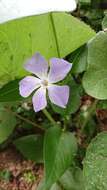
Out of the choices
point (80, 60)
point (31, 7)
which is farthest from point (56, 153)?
point (31, 7)

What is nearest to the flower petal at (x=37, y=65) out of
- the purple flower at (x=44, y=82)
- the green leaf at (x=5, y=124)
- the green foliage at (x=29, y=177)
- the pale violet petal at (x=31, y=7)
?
the purple flower at (x=44, y=82)

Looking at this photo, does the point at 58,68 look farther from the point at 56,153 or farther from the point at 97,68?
the point at 56,153

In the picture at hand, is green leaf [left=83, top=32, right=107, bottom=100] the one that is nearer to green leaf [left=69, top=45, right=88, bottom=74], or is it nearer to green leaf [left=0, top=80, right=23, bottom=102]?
green leaf [left=69, top=45, right=88, bottom=74]

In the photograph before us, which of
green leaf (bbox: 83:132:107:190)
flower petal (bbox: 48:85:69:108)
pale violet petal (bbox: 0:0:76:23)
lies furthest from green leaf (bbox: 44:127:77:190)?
pale violet petal (bbox: 0:0:76:23)

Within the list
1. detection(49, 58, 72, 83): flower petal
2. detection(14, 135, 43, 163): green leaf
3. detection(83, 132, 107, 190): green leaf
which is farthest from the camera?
detection(14, 135, 43, 163): green leaf

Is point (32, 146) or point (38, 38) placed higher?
point (38, 38)

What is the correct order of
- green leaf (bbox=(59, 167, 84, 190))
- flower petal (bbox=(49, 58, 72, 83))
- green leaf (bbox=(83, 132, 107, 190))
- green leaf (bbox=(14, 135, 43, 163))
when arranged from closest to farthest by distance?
flower petal (bbox=(49, 58, 72, 83)), green leaf (bbox=(83, 132, 107, 190)), green leaf (bbox=(59, 167, 84, 190)), green leaf (bbox=(14, 135, 43, 163))
